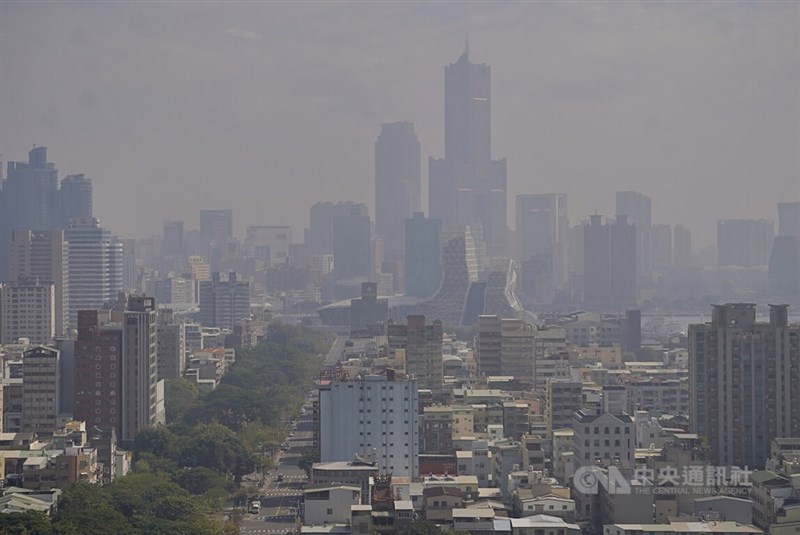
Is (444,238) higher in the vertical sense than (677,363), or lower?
higher

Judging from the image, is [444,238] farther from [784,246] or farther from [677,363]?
[677,363]

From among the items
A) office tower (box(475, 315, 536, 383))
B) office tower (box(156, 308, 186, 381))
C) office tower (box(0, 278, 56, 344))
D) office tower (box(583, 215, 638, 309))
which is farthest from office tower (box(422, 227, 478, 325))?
office tower (box(475, 315, 536, 383))

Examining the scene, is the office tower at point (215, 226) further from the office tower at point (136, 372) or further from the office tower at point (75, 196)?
the office tower at point (136, 372)

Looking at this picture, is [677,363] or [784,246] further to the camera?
[784,246]

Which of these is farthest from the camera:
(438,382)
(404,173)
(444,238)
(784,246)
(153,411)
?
(404,173)

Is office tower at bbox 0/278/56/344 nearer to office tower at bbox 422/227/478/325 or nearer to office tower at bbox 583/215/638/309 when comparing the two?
office tower at bbox 422/227/478/325

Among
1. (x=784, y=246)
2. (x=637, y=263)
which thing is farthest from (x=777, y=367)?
(x=637, y=263)

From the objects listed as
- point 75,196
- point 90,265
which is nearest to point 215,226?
point 75,196
